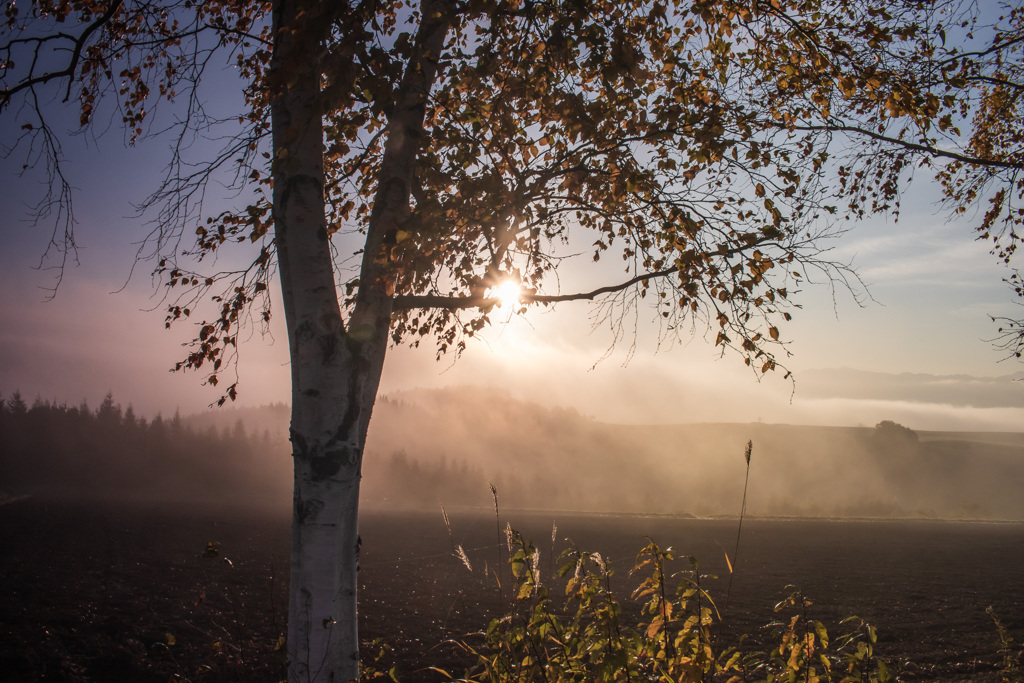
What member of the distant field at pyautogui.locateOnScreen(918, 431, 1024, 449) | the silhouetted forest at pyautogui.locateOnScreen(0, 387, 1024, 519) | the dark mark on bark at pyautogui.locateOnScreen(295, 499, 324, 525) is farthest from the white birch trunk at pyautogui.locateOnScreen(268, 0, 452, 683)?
the distant field at pyautogui.locateOnScreen(918, 431, 1024, 449)

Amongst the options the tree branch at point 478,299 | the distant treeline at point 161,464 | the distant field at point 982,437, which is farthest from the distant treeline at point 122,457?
the distant field at point 982,437

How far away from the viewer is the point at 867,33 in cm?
542

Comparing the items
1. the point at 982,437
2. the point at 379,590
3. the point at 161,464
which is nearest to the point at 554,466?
the point at 161,464

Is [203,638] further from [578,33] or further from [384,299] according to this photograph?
[578,33]

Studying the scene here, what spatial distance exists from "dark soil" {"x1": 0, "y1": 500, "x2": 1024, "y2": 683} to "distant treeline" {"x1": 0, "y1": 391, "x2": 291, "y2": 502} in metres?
25.6

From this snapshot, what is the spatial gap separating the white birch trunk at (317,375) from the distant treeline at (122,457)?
133 feet

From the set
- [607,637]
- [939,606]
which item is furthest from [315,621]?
[939,606]

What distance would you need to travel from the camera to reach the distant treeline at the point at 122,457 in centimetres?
4234

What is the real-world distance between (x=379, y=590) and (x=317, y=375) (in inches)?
326

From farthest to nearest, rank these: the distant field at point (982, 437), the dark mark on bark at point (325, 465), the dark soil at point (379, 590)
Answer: the distant field at point (982, 437)
the dark soil at point (379, 590)
the dark mark on bark at point (325, 465)

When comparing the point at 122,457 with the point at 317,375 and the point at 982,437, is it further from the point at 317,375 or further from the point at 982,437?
the point at 982,437

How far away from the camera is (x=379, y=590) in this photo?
10.3 m

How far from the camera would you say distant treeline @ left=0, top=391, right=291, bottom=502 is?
42.3 metres

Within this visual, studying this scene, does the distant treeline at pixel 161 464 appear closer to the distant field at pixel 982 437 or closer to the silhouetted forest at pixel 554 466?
the silhouetted forest at pixel 554 466
